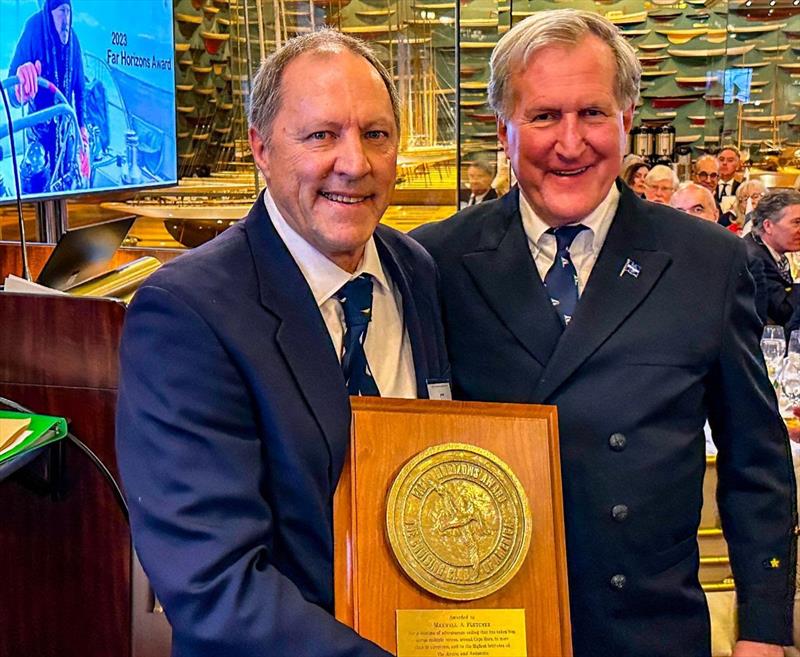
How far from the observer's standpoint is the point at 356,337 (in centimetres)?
133

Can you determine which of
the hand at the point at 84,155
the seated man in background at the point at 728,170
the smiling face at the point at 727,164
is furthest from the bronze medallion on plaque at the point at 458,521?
the smiling face at the point at 727,164

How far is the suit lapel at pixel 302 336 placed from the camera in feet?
3.99

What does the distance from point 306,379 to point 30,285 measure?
789mm

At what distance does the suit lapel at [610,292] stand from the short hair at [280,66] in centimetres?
43

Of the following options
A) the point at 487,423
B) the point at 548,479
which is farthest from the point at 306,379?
the point at 548,479

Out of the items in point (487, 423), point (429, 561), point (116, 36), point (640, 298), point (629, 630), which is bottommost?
point (629, 630)

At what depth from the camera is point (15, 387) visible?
1784 millimetres

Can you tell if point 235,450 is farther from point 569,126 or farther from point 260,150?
point 569,126

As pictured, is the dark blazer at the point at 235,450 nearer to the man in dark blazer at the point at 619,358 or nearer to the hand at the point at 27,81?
the man in dark blazer at the point at 619,358

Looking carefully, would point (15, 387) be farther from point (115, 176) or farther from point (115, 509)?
point (115, 176)

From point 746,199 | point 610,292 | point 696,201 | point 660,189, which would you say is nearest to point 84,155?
point 610,292

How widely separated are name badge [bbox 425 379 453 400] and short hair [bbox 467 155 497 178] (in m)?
4.75

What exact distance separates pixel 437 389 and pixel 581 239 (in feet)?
1.15

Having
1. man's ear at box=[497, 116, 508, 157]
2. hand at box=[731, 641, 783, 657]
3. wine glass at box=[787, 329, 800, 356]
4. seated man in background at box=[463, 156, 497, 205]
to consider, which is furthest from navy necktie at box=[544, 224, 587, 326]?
seated man in background at box=[463, 156, 497, 205]
